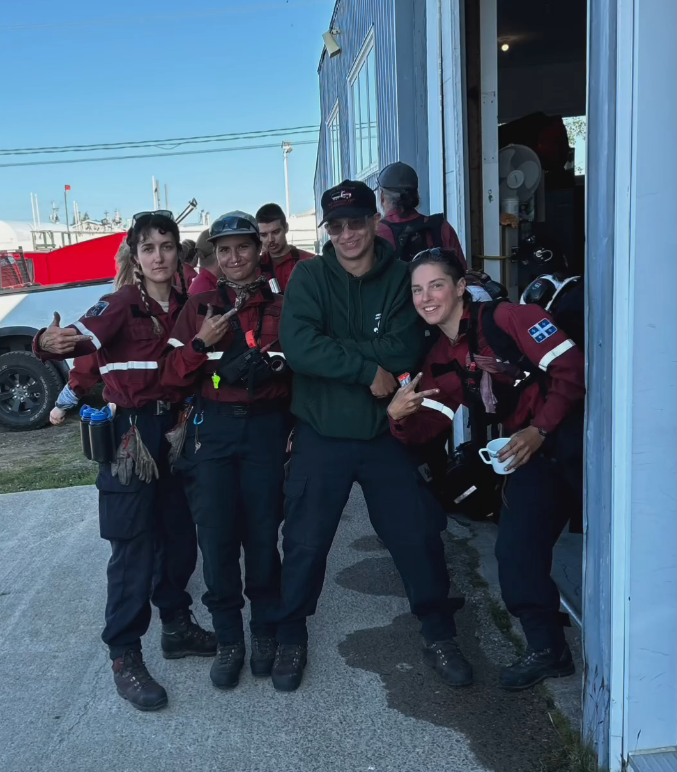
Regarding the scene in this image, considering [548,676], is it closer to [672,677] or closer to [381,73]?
[672,677]

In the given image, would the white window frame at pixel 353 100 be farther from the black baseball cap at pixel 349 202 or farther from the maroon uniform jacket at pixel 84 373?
the maroon uniform jacket at pixel 84 373

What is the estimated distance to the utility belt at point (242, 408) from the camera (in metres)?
3.16

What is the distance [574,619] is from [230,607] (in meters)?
1.53

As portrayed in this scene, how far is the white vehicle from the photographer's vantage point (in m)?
8.74

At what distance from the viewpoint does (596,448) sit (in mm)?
2365

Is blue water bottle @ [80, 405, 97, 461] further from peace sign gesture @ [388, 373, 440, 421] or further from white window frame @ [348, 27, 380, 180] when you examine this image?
white window frame @ [348, 27, 380, 180]

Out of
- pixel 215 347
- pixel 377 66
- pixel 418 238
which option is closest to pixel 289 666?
pixel 215 347

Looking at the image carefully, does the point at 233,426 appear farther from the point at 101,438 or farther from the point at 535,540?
the point at 535,540

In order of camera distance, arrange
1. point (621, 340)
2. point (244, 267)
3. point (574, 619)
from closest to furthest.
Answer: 1. point (621, 340)
2. point (244, 267)
3. point (574, 619)

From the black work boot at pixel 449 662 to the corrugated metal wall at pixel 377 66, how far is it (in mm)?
4176

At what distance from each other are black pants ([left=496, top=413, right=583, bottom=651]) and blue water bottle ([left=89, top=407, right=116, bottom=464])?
159 cm

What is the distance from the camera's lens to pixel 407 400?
2.85 m

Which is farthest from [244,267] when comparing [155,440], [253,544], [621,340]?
[621,340]

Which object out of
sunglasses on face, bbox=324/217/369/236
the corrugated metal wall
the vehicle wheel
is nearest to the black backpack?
sunglasses on face, bbox=324/217/369/236
